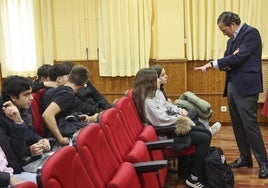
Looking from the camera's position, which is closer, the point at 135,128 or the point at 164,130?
the point at 135,128

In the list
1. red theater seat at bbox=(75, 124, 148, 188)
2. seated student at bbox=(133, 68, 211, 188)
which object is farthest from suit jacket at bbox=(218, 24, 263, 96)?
red theater seat at bbox=(75, 124, 148, 188)

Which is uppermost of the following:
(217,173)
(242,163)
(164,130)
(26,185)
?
(26,185)

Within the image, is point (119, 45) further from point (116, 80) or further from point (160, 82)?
point (160, 82)

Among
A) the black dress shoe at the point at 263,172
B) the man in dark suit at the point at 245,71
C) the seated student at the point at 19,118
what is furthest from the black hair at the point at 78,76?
the black dress shoe at the point at 263,172

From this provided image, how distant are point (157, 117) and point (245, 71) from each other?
908mm

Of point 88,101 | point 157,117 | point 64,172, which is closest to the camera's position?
point 64,172

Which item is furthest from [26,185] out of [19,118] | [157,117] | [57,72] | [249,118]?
[249,118]

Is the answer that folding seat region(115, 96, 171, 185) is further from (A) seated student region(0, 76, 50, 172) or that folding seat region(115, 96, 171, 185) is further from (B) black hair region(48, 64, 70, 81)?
(B) black hair region(48, 64, 70, 81)

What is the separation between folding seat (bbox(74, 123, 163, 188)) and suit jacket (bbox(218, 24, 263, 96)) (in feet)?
4.80

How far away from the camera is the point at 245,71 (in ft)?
10.2

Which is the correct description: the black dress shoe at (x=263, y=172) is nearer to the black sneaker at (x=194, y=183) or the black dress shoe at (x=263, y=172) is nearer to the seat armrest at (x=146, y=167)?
the black sneaker at (x=194, y=183)

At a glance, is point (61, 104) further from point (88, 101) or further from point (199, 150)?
point (199, 150)

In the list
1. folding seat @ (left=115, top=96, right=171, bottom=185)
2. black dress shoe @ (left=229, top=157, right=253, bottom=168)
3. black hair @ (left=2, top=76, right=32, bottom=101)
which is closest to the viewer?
black hair @ (left=2, top=76, right=32, bottom=101)

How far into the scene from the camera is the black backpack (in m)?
2.83
